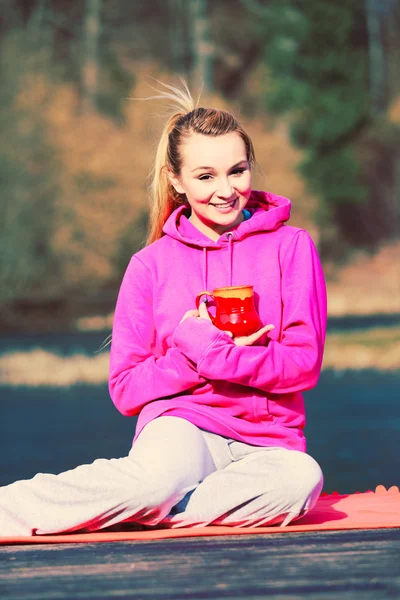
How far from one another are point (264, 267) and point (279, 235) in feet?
0.41

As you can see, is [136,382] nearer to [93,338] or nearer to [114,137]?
[93,338]

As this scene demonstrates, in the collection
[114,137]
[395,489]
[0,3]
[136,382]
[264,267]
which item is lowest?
[395,489]

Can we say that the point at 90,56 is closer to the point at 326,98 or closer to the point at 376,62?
the point at 326,98

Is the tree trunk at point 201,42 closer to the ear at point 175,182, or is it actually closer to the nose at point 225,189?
the ear at point 175,182

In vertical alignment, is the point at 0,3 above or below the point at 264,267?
above

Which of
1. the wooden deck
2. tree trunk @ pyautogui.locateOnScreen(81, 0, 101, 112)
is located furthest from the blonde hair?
A: tree trunk @ pyautogui.locateOnScreen(81, 0, 101, 112)

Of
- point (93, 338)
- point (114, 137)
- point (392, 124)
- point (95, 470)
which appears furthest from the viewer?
point (392, 124)

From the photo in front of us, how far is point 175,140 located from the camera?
3811mm

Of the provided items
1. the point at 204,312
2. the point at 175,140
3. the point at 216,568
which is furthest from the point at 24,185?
the point at 216,568

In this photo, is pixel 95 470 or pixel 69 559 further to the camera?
pixel 95 470

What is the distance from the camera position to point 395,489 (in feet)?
13.3

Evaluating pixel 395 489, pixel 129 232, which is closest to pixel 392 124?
pixel 129 232

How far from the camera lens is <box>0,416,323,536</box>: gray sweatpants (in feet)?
10.7

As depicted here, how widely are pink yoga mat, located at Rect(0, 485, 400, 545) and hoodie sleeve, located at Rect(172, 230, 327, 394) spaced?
1.27 feet
